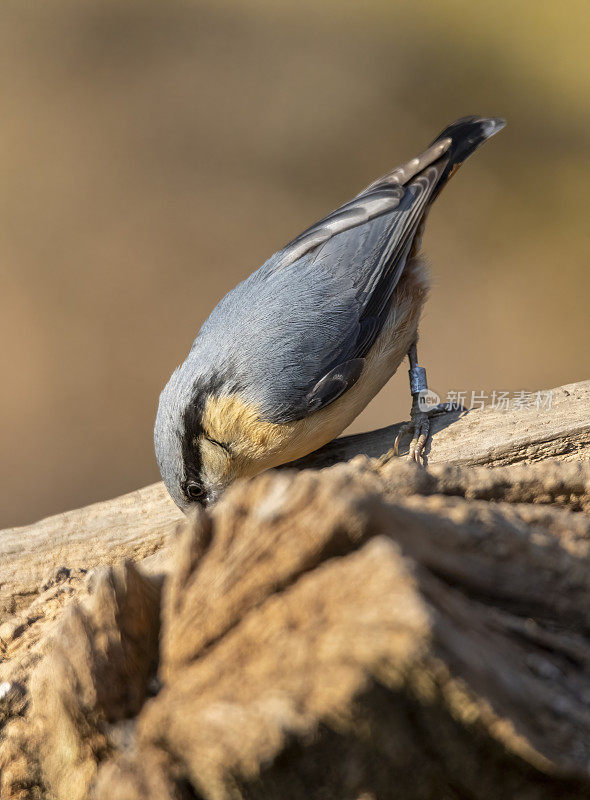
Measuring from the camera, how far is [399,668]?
0.67 metres

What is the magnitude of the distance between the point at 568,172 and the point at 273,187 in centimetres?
169

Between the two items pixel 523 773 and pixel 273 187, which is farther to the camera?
pixel 273 187

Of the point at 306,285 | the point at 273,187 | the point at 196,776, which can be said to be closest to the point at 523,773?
the point at 196,776

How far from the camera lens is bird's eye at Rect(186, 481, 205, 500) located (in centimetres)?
227

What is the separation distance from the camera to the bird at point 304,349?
2.32 meters

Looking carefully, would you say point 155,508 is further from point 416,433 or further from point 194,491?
point 416,433

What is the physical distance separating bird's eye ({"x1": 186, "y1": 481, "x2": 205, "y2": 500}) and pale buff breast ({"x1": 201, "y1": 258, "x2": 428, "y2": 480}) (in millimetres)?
62

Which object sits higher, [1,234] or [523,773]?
[1,234]

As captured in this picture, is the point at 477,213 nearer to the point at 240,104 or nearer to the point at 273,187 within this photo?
the point at 273,187

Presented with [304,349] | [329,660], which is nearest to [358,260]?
[304,349]

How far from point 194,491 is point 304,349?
0.55 meters

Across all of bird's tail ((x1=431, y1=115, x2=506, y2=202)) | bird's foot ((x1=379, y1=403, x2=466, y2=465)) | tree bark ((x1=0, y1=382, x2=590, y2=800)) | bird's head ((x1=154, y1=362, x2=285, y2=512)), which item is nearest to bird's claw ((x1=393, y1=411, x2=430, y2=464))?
bird's foot ((x1=379, y1=403, x2=466, y2=465))

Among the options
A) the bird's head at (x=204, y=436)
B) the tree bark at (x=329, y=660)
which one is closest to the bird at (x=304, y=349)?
the bird's head at (x=204, y=436)
